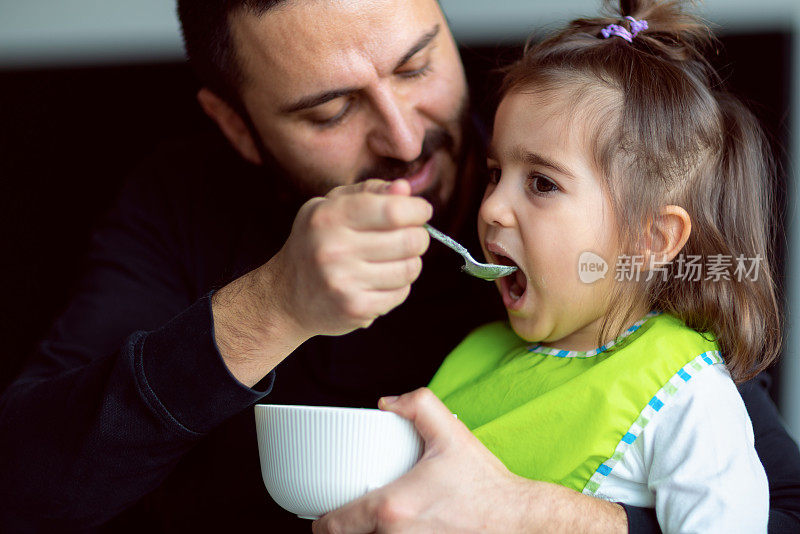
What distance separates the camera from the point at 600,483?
1.00 metres

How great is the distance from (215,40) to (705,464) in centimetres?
114

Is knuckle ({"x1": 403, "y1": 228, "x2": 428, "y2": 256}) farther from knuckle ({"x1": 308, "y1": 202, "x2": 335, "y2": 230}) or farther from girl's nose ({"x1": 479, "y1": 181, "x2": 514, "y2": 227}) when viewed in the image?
girl's nose ({"x1": 479, "y1": 181, "x2": 514, "y2": 227})

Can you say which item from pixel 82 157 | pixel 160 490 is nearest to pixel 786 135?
pixel 160 490

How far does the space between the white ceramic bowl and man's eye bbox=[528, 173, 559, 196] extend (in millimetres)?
409

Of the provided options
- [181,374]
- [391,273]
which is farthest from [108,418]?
[391,273]

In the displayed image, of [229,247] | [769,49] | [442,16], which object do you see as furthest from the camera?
[769,49]

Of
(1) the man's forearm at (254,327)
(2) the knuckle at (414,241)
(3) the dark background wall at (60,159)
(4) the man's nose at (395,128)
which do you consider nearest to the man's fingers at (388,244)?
(2) the knuckle at (414,241)

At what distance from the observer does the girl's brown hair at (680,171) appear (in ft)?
3.44

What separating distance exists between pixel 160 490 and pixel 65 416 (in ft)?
1.36

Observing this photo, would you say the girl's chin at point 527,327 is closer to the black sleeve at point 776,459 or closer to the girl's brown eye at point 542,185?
the girl's brown eye at point 542,185

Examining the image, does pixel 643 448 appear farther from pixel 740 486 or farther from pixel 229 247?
pixel 229 247

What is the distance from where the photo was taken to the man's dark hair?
1.32 m

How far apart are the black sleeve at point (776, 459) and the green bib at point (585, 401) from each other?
187 millimetres

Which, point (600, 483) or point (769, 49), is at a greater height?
point (769, 49)
